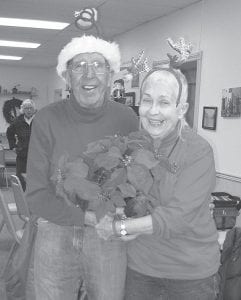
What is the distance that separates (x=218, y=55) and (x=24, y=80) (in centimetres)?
932

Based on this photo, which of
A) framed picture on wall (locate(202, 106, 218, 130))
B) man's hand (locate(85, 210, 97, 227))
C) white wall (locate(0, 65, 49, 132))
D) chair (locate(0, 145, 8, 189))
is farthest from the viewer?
white wall (locate(0, 65, 49, 132))

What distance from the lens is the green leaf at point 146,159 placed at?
1384 millimetres

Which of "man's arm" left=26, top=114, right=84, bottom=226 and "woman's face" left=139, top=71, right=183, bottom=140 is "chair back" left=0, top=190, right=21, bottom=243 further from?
"woman's face" left=139, top=71, right=183, bottom=140

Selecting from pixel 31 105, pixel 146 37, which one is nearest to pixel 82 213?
pixel 31 105

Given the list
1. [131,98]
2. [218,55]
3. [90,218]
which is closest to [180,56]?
[90,218]

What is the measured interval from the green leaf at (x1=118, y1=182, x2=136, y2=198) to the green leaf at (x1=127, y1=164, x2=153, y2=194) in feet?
0.05

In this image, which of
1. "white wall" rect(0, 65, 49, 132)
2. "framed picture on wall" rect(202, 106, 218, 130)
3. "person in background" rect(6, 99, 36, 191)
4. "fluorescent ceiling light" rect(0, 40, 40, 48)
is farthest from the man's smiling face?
"white wall" rect(0, 65, 49, 132)

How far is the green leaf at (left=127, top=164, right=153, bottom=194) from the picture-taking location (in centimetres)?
139

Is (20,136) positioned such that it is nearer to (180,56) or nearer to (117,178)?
Answer: (180,56)

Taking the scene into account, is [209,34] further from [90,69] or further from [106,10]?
[90,69]

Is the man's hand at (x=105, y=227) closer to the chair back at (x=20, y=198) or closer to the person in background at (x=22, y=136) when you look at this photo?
the chair back at (x=20, y=198)

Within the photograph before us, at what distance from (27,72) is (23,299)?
39.1 ft

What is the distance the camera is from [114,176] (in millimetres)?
1408

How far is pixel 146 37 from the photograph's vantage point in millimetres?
6660
